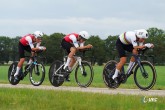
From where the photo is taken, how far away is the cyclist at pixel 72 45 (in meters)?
13.1

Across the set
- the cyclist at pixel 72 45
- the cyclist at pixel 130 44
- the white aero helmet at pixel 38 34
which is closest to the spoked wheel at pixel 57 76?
the cyclist at pixel 72 45

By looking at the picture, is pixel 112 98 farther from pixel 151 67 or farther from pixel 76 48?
pixel 76 48

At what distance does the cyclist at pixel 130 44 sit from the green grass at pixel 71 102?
311cm

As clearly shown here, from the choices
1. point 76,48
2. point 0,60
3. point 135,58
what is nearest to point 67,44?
point 76,48

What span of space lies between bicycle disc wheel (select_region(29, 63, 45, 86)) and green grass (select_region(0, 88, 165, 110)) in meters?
4.68

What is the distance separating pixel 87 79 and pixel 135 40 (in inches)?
97.6

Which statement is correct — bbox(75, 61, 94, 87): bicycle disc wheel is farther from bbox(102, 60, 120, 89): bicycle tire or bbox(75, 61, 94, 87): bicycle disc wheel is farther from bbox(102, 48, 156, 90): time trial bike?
bbox(102, 48, 156, 90): time trial bike

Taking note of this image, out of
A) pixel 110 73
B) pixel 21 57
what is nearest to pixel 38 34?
pixel 21 57

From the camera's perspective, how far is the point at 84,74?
13.4 meters

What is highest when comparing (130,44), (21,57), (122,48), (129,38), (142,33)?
(142,33)

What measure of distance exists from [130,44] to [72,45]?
2180mm

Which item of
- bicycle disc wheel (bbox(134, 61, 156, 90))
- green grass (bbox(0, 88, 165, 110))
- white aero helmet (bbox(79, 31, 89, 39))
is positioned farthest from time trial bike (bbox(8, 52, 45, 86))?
green grass (bbox(0, 88, 165, 110))

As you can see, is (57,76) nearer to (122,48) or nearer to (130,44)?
(122,48)

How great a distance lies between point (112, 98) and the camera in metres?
8.71
